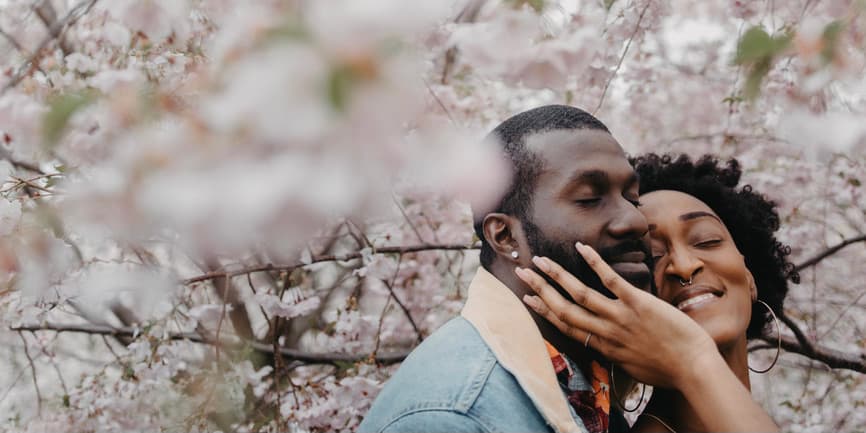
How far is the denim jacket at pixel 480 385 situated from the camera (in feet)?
3.95

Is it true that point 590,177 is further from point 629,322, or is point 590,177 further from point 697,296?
point 697,296

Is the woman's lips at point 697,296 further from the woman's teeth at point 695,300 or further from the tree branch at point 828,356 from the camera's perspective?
the tree branch at point 828,356

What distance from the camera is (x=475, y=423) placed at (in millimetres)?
1187

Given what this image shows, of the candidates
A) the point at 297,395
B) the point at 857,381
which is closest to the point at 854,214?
the point at 857,381

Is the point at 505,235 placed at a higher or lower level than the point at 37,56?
lower

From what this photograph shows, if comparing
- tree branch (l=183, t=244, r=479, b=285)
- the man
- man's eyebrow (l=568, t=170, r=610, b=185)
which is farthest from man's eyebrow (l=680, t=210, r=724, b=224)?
tree branch (l=183, t=244, r=479, b=285)

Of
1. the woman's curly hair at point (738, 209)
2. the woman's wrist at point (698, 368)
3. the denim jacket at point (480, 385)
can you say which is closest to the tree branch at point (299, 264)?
the woman's curly hair at point (738, 209)

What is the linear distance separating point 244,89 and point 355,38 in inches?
4.2

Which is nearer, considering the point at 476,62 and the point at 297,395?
the point at 476,62

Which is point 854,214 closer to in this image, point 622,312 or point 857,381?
point 857,381

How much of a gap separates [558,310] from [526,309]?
3.2 inches

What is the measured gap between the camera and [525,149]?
1.55 meters

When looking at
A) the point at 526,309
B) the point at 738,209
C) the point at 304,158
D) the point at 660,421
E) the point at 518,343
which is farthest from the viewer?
the point at 738,209

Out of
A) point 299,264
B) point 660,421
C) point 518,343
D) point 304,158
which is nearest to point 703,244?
point 660,421
